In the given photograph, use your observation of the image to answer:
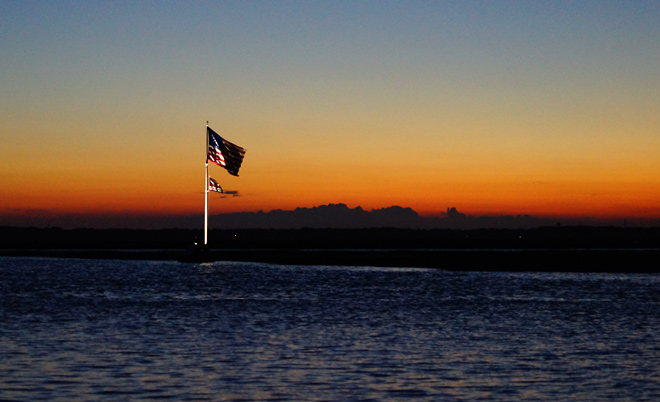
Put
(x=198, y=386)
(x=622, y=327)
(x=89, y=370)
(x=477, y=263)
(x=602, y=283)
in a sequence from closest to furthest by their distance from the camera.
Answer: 1. (x=198, y=386)
2. (x=89, y=370)
3. (x=622, y=327)
4. (x=602, y=283)
5. (x=477, y=263)

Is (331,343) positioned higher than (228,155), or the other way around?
(228,155)

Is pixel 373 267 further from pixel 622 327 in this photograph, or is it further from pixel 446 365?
pixel 446 365

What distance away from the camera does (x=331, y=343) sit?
115 ft

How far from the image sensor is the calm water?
2544cm

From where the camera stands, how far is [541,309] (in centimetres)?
5138

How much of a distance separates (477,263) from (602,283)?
39.8 meters

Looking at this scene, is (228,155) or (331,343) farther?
(228,155)

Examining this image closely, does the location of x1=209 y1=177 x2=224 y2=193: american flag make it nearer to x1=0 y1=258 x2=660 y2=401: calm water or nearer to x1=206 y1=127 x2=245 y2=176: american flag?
x1=206 y1=127 x2=245 y2=176: american flag

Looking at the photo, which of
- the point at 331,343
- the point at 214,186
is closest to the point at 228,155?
the point at 214,186

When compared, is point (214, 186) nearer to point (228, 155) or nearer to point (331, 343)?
point (228, 155)

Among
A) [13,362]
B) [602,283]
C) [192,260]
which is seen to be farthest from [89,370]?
[192,260]

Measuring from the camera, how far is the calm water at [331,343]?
25438 millimetres

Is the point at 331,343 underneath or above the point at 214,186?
underneath

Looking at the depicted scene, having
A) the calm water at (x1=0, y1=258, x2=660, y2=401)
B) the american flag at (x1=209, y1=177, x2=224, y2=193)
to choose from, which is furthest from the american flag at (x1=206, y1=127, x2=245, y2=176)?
the calm water at (x1=0, y1=258, x2=660, y2=401)
